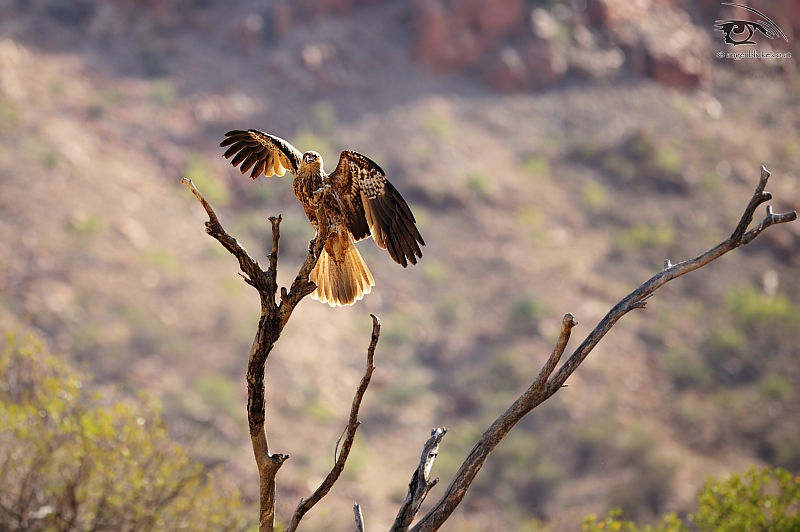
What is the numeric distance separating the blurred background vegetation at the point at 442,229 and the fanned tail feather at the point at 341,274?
9005 mm

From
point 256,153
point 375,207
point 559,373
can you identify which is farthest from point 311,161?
point 559,373

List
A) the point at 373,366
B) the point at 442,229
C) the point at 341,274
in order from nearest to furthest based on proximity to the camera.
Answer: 1. the point at 373,366
2. the point at 341,274
3. the point at 442,229

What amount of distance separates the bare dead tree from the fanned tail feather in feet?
2.56

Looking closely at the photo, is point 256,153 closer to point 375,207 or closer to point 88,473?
point 375,207

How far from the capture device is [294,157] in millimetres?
5594

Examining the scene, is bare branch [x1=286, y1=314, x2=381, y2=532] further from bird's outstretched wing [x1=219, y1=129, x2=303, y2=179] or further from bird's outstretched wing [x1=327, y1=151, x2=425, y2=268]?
bird's outstretched wing [x1=219, y1=129, x2=303, y2=179]

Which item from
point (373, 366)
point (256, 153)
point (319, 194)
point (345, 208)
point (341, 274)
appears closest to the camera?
point (373, 366)

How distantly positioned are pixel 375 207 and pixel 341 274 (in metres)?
0.58

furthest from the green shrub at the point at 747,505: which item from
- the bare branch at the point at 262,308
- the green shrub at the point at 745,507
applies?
the bare branch at the point at 262,308

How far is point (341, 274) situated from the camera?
226 inches

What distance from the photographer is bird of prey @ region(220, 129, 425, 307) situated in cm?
530

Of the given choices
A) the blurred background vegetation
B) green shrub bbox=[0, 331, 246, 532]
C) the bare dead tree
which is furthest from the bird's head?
the blurred background vegetation

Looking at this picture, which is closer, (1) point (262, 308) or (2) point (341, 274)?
(1) point (262, 308)

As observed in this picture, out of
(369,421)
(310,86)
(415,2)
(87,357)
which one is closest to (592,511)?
(369,421)
